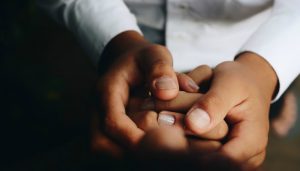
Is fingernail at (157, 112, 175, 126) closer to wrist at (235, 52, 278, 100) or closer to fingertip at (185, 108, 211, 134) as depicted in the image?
fingertip at (185, 108, 211, 134)

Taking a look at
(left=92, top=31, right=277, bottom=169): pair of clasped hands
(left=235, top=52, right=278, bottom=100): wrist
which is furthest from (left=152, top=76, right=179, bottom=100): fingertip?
(left=235, top=52, right=278, bottom=100): wrist

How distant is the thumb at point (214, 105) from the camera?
1.33 ft

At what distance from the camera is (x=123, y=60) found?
528 mm

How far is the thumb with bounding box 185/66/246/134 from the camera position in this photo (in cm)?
41

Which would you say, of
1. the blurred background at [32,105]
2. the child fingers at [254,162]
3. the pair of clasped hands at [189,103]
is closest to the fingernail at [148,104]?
the pair of clasped hands at [189,103]

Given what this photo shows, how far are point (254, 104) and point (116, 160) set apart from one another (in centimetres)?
21

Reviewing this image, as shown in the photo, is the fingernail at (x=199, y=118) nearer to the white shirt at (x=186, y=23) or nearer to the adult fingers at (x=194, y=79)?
the adult fingers at (x=194, y=79)

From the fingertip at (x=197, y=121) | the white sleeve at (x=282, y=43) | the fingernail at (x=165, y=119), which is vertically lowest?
the fingernail at (x=165, y=119)

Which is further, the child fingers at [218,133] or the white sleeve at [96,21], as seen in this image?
the white sleeve at [96,21]

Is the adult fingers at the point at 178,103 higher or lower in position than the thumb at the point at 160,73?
lower

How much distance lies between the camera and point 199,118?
0.41m

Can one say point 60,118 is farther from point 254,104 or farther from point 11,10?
point 254,104

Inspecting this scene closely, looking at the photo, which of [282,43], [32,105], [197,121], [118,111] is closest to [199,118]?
[197,121]

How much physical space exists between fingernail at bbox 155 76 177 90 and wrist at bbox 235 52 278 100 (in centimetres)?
14
